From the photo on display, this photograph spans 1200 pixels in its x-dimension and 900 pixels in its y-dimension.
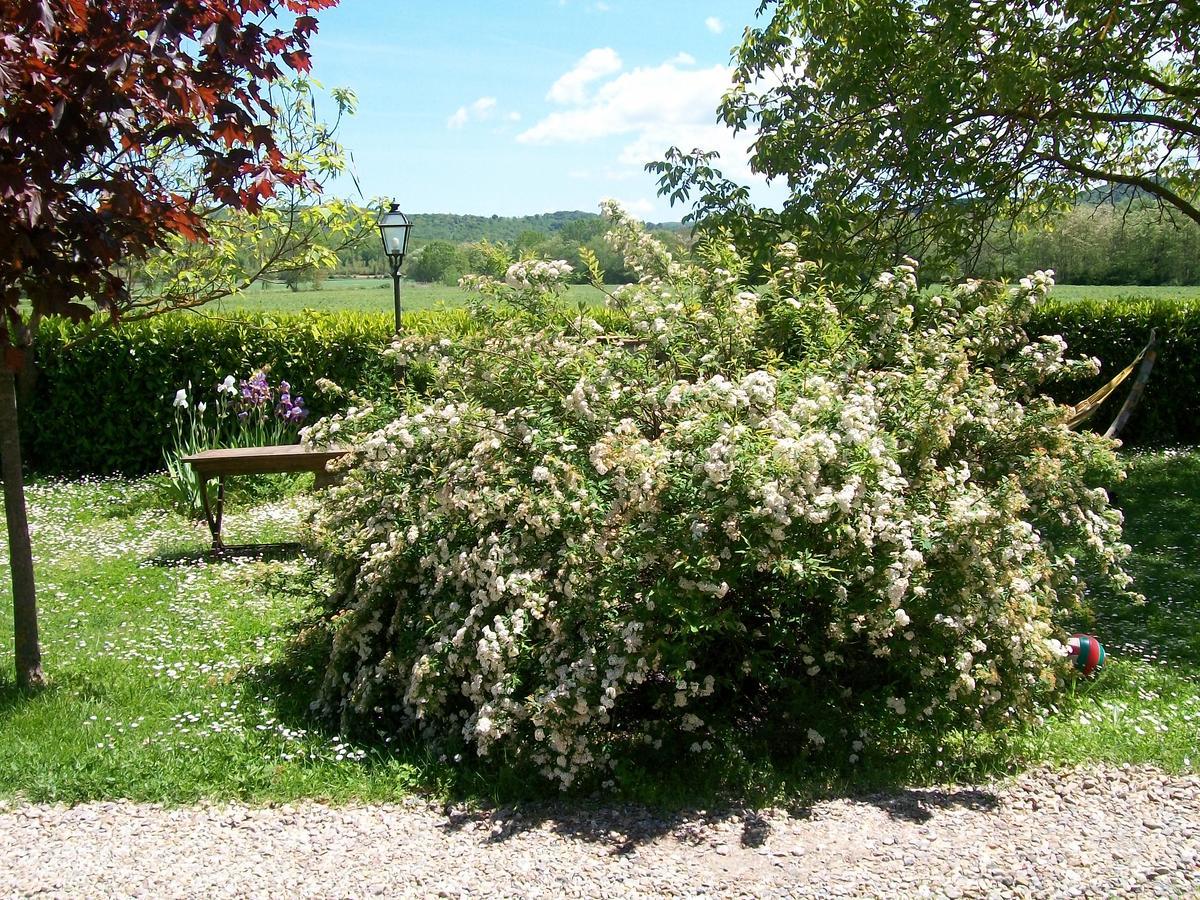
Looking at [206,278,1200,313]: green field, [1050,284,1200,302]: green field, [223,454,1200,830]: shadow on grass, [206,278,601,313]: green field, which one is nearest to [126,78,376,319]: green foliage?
[206,278,1200,313]: green field

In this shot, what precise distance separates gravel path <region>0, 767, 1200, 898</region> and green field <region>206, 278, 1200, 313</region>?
2.43 metres

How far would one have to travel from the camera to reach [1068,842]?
10.8ft

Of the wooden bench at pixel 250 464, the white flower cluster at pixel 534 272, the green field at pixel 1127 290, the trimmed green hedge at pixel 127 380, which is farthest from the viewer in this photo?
the green field at pixel 1127 290

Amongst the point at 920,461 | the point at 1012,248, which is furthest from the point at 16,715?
the point at 1012,248

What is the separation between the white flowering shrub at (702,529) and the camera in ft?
12.0

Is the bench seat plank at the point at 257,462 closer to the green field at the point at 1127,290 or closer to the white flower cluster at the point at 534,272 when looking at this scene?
the white flower cluster at the point at 534,272

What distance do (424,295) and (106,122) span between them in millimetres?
18906

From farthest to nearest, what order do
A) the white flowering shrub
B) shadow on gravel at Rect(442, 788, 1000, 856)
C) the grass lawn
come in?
1. the grass lawn
2. the white flowering shrub
3. shadow on gravel at Rect(442, 788, 1000, 856)

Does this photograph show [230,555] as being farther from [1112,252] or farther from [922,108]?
[1112,252]

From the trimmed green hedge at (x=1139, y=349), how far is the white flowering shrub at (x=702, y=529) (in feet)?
26.3

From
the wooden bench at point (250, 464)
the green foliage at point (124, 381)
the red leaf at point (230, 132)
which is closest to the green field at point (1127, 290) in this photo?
the green foliage at point (124, 381)

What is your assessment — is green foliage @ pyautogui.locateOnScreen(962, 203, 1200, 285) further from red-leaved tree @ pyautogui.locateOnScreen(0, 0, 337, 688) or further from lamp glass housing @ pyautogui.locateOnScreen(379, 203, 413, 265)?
red-leaved tree @ pyautogui.locateOnScreen(0, 0, 337, 688)

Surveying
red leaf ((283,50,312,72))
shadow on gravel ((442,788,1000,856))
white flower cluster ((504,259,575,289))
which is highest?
red leaf ((283,50,312,72))

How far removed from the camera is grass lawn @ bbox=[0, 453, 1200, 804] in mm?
3811
